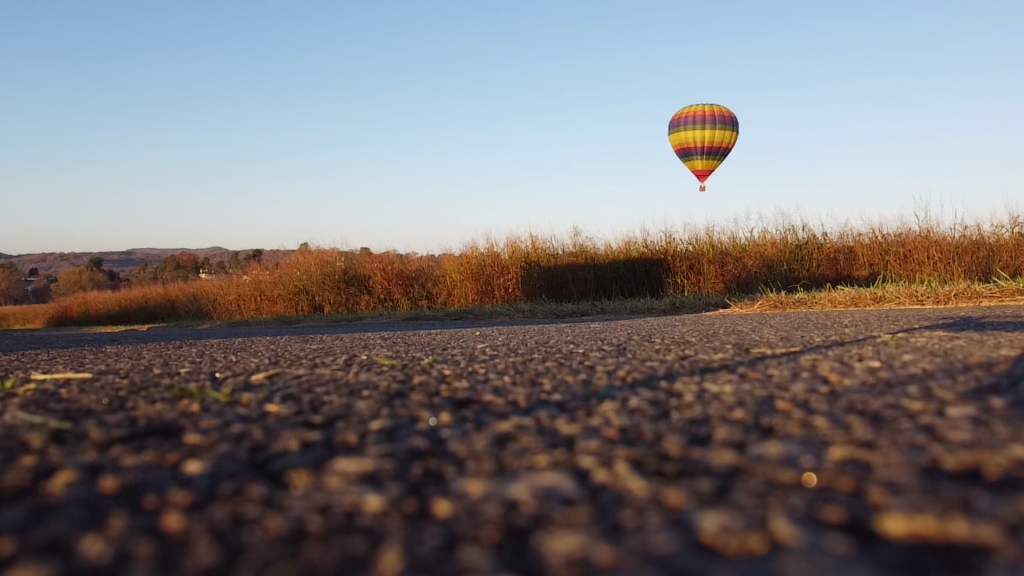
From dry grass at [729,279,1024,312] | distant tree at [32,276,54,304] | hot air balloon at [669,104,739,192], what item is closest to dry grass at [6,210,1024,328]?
dry grass at [729,279,1024,312]

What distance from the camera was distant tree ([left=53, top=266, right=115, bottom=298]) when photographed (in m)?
33.4

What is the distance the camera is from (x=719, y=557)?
3.51ft

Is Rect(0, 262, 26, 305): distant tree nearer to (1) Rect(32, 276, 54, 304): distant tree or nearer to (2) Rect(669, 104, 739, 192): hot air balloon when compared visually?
(1) Rect(32, 276, 54, 304): distant tree

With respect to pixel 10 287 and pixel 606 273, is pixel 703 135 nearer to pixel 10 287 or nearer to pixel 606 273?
pixel 606 273

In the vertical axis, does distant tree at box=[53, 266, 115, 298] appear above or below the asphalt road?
above

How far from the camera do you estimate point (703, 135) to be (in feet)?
61.1

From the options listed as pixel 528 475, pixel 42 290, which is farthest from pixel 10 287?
pixel 528 475

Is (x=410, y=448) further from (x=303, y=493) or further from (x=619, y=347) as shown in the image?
(x=619, y=347)

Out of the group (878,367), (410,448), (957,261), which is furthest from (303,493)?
(957,261)

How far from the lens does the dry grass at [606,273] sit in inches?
506

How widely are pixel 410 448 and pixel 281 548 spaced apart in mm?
527

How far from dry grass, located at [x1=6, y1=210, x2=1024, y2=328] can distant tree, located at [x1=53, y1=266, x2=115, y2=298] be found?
62.0 feet

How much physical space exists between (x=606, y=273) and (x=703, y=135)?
591 centimetres

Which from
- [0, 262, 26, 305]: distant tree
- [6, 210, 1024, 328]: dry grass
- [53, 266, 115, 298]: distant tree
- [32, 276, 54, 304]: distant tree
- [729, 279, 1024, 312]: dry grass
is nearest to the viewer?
[729, 279, 1024, 312]: dry grass
